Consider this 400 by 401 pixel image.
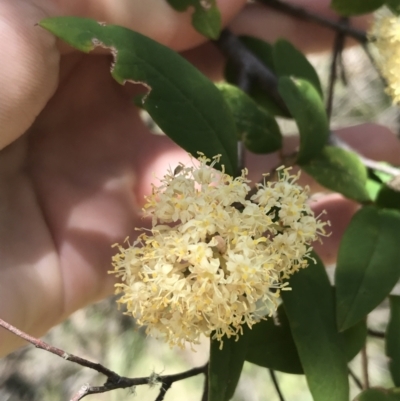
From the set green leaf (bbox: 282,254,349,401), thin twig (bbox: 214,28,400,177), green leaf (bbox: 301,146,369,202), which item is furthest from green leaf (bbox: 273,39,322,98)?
green leaf (bbox: 282,254,349,401)

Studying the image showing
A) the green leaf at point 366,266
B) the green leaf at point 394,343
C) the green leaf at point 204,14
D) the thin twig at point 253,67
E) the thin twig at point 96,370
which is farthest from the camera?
the thin twig at point 253,67

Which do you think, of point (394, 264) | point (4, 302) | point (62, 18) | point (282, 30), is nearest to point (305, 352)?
point (394, 264)

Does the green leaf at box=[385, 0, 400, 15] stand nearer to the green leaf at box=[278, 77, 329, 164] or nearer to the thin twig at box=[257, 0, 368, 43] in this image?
the thin twig at box=[257, 0, 368, 43]

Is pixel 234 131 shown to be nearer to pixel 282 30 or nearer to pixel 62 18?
pixel 62 18

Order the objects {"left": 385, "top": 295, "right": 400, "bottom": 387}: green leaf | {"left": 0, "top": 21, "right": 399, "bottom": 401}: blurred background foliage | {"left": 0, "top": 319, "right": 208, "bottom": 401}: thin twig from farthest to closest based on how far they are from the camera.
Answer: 1. {"left": 0, "top": 21, "right": 399, "bottom": 401}: blurred background foliage
2. {"left": 385, "top": 295, "right": 400, "bottom": 387}: green leaf
3. {"left": 0, "top": 319, "right": 208, "bottom": 401}: thin twig

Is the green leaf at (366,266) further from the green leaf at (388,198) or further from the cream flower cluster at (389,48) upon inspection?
the cream flower cluster at (389,48)

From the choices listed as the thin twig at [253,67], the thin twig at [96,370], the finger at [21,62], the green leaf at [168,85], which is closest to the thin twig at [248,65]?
the thin twig at [253,67]
